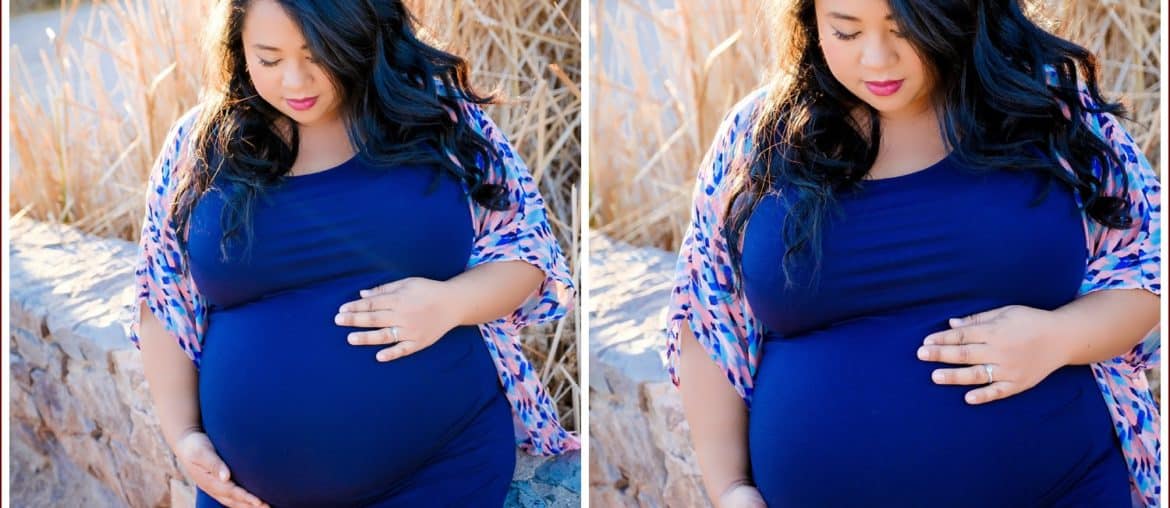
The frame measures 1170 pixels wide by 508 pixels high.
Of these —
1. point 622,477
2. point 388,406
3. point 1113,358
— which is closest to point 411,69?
point 388,406

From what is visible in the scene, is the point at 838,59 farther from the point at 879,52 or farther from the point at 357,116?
the point at 357,116

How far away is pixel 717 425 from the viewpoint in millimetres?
2350

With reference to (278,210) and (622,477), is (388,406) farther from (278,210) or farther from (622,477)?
(622,477)

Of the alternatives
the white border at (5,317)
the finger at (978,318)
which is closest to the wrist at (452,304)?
the finger at (978,318)

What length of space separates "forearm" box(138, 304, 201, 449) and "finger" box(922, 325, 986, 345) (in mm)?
1380

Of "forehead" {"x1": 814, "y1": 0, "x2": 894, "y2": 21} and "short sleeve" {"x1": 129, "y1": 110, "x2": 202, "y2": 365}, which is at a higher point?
"forehead" {"x1": 814, "y1": 0, "x2": 894, "y2": 21}

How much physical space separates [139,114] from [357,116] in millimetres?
1622

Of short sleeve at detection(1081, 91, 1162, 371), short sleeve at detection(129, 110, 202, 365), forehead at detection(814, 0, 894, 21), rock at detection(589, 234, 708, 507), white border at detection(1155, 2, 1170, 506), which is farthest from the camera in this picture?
rock at detection(589, 234, 708, 507)

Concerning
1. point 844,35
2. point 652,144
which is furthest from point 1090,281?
point 652,144

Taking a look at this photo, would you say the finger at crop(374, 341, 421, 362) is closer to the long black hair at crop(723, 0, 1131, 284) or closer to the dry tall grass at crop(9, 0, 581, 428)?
the long black hair at crop(723, 0, 1131, 284)

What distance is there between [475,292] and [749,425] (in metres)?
0.55

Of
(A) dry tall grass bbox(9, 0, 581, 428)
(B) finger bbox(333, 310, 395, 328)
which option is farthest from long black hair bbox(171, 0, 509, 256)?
(A) dry tall grass bbox(9, 0, 581, 428)

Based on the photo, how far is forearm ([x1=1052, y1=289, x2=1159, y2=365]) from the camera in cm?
208

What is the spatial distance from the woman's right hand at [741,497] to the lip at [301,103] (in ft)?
3.25
